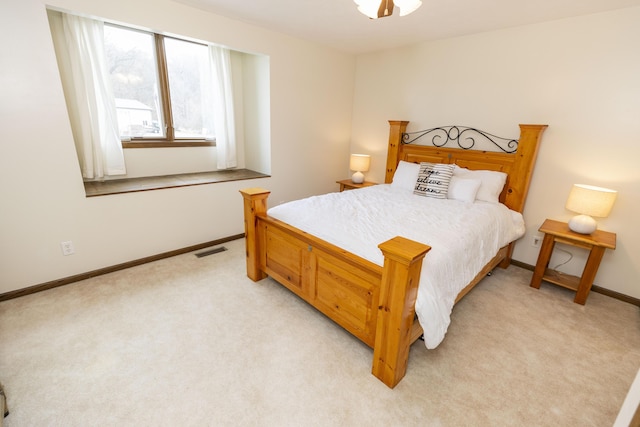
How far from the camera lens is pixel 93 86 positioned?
2.63 m

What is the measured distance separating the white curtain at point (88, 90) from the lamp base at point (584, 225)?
4348 mm

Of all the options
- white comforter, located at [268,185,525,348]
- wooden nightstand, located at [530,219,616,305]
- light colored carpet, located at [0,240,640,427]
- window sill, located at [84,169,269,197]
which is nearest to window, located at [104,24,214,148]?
window sill, located at [84,169,269,197]

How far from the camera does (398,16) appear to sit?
2.70 m

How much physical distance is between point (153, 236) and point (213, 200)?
72cm

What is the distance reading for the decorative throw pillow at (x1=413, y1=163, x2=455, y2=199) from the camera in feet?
9.61

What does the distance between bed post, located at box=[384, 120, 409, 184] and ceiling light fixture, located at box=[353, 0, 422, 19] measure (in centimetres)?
203

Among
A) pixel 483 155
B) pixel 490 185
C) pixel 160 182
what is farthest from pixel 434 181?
pixel 160 182

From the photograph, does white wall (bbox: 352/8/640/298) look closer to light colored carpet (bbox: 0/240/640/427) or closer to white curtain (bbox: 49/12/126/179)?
light colored carpet (bbox: 0/240/640/427)

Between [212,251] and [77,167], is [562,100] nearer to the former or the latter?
[212,251]

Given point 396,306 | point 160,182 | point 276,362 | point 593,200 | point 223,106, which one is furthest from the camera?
point 223,106

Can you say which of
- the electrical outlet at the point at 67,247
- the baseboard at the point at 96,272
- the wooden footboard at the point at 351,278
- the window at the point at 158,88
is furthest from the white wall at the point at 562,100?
the electrical outlet at the point at 67,247

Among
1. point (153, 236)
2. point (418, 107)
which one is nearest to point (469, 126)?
point (418, 107)

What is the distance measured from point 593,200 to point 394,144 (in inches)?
82.4

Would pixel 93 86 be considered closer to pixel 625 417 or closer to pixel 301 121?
pixel 301 121
